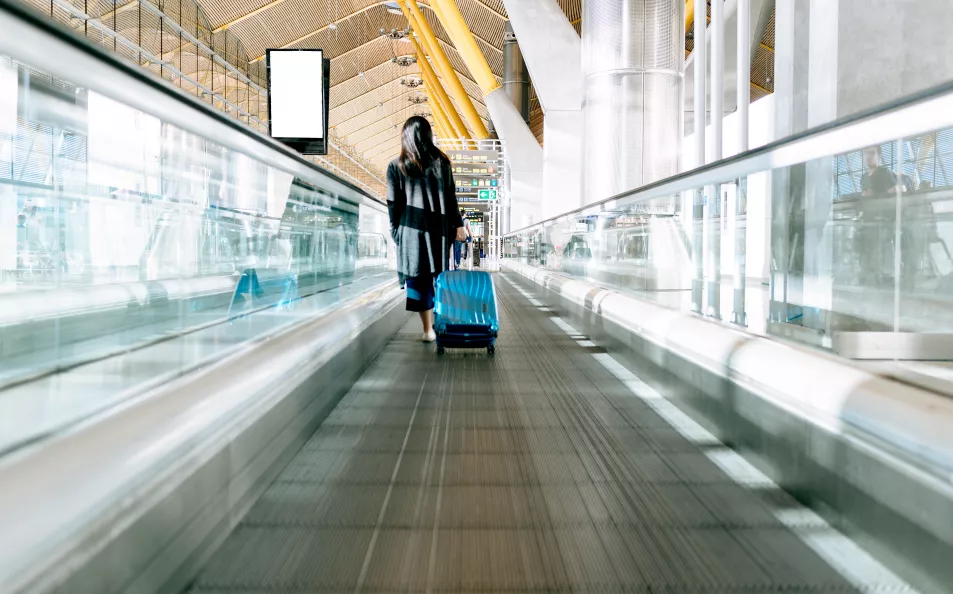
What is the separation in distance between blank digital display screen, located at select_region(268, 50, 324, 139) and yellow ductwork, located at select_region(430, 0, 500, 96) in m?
14.1

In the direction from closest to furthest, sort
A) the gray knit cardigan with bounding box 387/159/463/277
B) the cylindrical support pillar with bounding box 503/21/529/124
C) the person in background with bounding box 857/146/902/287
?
the person in background with bounding box 857/146/902/287
the gray knit cardigan with bounding box 387/159/463/277
the cylindrical support pillar with bounding box 503/21/529/124

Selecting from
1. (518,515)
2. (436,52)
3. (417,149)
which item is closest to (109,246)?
(518,515)

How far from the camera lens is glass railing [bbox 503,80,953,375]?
2.33 m

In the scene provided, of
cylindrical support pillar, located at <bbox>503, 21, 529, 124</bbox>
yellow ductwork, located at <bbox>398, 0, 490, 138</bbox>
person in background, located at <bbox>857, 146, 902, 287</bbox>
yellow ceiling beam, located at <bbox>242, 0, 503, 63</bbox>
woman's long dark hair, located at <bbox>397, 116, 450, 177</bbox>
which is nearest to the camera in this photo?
person in background, located at <bbox>857, 146, 902, 287</bbox>

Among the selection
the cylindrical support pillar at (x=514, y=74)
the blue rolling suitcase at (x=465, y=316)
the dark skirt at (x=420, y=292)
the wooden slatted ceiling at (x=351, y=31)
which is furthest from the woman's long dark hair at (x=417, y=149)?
the cylindrical support pillar at (x=514, y=74)

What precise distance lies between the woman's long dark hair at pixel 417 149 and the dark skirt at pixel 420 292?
81cm

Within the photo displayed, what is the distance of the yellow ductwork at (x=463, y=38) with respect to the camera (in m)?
22.3

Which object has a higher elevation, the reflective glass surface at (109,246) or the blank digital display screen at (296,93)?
the blank digital display screen at (296,93)

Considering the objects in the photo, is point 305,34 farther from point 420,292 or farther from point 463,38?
point 420,292

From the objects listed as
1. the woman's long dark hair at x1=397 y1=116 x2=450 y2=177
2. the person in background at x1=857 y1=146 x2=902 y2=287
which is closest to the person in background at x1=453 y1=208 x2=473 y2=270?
the woman's long dark hair at x1=397 y1=116 x2=450 y2=177

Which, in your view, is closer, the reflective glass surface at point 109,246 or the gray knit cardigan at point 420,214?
the reflective glass surface at point 109,246

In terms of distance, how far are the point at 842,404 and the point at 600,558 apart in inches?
33.1

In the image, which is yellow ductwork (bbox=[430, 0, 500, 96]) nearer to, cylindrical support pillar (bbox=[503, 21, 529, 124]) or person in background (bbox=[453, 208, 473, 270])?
person in background (bbox=[453, 208, 473, 270])

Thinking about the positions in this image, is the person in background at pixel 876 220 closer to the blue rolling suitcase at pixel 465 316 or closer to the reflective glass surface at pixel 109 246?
the reflective glass surface at pixel 109 246
